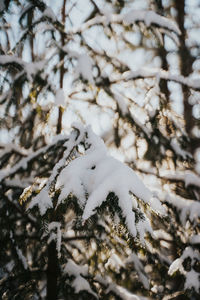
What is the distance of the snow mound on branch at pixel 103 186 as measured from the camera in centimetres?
134

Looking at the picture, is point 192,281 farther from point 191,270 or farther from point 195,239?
point 195,239

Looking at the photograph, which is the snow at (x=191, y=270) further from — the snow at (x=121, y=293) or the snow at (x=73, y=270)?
the snow at (x=73, y=270)

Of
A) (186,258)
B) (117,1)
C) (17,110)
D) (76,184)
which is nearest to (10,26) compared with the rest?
(17,110)

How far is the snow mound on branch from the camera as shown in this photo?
1337 millimetres

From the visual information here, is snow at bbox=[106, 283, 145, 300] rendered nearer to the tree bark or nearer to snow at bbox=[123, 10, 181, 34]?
the tree bark

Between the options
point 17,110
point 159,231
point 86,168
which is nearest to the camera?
point 86,168

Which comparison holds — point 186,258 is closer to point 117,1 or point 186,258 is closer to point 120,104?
point 120,104

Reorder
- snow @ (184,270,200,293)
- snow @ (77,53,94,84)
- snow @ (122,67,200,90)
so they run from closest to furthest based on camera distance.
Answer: snow @ (77,53,94,84) → snow @ (122,67,200,90) → snow @ (184,270,200,293)

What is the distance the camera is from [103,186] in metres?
1.41

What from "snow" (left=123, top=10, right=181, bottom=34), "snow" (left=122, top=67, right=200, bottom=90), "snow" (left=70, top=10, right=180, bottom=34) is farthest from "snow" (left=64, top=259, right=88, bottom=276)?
"snow" (left=123, top=10, right=181, bottom=34)

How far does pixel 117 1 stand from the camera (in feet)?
11.8

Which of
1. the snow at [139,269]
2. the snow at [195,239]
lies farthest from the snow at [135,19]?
the snow at [139,269]

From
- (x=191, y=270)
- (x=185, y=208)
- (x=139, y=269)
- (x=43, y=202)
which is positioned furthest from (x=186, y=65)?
(x=43, y=202)

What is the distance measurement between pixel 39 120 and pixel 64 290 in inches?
85.6
